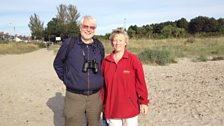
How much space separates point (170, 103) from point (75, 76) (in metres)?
4.53

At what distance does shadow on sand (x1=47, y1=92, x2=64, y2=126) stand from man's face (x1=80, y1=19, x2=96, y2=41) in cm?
299

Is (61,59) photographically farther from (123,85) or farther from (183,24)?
(183,24)

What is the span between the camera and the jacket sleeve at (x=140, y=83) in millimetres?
3756

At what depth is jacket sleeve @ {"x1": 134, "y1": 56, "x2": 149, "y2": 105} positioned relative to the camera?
3.76 m

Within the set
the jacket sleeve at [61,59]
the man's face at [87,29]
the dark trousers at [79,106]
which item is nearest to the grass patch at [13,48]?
the jacket sleeve at [61,59]

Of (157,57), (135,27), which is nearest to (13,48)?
(157,57)

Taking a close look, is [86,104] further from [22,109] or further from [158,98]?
[158,98]

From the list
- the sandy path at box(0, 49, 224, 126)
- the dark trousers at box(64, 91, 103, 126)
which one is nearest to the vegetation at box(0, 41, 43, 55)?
the sandy path at box(0, 49, 224, 126)

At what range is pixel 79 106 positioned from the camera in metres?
4.04

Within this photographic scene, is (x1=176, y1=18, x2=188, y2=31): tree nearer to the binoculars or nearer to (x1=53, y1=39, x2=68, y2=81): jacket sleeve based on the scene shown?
(x1=53, y1=39, x2=68, y2=81): jacket sleeve

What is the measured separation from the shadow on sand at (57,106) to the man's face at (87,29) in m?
2.99

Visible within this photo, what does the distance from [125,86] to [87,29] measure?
79cm

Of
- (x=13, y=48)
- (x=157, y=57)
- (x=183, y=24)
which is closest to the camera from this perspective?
(x=157, y=57)

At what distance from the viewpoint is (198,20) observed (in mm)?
86375
